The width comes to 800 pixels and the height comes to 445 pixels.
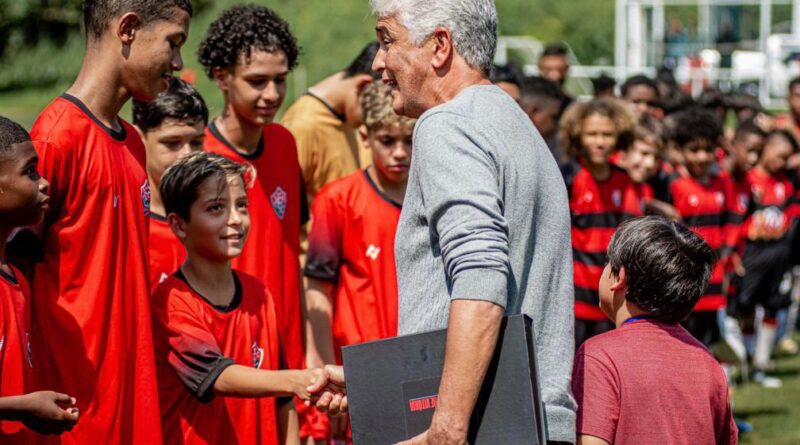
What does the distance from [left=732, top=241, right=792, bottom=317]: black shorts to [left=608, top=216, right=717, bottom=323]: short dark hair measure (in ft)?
23.4

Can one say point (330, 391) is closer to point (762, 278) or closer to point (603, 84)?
point (762, 278)

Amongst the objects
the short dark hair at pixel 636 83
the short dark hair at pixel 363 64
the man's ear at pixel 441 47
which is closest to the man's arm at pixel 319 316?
the short dark hair at pixel 363 64

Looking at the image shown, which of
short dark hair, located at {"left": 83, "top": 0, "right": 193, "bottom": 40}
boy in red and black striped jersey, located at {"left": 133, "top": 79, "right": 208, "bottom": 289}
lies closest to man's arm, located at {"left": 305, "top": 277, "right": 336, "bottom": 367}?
boy in red and black striped jersey, located at {"left": 133, "top": 79, "right": 208, "bottom": 289}

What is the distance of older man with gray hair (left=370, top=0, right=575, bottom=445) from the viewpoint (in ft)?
9.57

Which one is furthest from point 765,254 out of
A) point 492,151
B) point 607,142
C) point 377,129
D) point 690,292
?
point 492,151

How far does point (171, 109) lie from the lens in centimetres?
475

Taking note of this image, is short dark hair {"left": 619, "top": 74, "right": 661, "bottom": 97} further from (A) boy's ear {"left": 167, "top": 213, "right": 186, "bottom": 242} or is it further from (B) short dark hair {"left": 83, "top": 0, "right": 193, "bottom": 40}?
(B) short dark hair {"left": 83, "top": 0, "right": 193, "bottom": 40}

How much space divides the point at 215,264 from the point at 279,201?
91cm

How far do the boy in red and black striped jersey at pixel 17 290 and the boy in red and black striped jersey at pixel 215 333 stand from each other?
55 cm

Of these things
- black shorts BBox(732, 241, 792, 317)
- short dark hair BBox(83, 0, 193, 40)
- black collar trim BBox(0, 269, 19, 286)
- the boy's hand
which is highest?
A: short dark hair BBox(83, 0, 193, 40)

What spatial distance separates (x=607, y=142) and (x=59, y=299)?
15.0 ft

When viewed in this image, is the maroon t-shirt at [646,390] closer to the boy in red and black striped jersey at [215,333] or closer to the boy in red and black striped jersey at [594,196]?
the boy in red and black striped jersey at [215,333]

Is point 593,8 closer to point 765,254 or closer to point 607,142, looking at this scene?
point 765,254

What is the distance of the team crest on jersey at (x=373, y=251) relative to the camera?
16.6 feet
